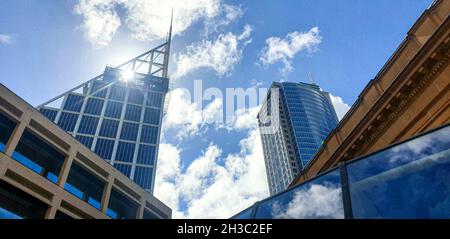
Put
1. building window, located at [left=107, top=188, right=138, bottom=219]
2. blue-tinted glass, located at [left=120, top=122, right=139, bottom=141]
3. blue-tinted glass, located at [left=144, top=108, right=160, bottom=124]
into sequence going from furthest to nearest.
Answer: blue-tinted glass, located at [left=144, top=108, right=160, bottom=124], blue-tinted glass, located at [left=120, top=122, right=139, bottom=141], building window, located at [left=107, top=188, right=138, bottom=219]

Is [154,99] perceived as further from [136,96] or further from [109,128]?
[109,128]

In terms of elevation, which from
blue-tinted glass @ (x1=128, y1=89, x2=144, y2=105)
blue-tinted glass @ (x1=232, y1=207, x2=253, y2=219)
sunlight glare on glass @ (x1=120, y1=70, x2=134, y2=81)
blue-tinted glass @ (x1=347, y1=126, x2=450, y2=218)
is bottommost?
blue-tinted glass @ (x1=347, y1=126, x2=450, y2=218)

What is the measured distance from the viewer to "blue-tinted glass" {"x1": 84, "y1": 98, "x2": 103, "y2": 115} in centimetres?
11014

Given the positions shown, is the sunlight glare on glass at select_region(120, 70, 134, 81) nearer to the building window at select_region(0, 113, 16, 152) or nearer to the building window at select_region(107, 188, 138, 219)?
the building window at select_region(107, 188, 138, 219)

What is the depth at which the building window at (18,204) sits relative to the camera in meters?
25.3

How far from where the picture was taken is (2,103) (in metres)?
27.3

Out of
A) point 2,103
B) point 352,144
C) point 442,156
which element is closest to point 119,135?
point 2,103

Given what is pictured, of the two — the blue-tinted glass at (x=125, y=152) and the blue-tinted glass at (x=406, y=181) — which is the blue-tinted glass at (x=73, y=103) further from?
the blue-tinted glass at (x=406, y=181)

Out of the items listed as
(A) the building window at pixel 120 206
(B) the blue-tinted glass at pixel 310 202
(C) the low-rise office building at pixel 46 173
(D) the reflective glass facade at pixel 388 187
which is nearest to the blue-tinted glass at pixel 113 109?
(A) the building window at pixel 120 206

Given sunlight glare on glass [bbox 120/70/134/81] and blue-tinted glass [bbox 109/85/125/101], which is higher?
sunlight glare on glass [bbox 120/70/134/81]

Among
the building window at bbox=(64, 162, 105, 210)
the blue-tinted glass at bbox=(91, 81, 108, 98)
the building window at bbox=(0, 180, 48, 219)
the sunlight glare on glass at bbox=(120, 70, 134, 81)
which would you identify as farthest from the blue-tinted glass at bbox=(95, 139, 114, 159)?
the building window at bbox=(0, 180, 48, 219)

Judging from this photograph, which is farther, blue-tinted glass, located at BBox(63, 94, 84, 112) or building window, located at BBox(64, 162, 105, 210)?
blue-tinted glass, located at BBox(63, 94, 84, 112)

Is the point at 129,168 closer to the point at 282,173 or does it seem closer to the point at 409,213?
the point at 282,173

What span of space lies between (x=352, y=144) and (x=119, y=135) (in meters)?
94.0
